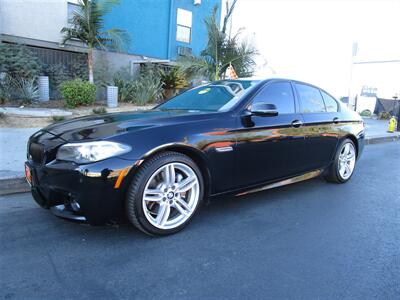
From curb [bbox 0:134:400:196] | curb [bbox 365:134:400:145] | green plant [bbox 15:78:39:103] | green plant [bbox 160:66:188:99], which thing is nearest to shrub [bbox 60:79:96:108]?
green plant [bbox 15:78:39:103]

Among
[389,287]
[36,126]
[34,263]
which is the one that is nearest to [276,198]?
[389,287]

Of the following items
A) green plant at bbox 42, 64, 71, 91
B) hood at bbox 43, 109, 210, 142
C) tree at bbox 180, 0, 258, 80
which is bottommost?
hood at bbox 43, 109, 210, 142

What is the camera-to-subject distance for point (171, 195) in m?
3.11

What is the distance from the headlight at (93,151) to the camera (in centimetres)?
273

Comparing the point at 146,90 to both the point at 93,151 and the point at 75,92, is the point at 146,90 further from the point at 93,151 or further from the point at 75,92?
the point at 93,151

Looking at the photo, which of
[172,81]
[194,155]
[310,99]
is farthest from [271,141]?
[172,81]

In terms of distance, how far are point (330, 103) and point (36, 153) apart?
3984mm

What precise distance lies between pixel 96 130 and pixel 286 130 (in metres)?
2.19

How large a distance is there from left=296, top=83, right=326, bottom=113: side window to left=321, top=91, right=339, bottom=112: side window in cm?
12

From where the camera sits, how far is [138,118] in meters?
3.20

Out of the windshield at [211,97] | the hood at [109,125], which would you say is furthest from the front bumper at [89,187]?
the windshield at [211,97]

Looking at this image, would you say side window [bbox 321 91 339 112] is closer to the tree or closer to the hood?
the hood

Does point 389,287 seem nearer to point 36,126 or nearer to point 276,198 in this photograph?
point 276,198

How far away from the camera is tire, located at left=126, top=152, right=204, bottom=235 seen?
285 cm
